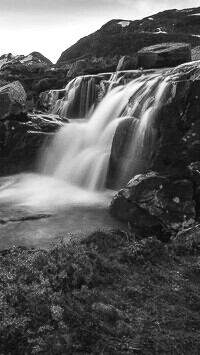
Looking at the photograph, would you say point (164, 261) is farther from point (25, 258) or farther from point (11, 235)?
point (11, 235)

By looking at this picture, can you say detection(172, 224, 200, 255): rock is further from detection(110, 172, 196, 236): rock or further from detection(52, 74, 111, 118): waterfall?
detection(52, 74, 111, 118): waterfall

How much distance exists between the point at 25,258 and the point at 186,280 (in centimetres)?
319

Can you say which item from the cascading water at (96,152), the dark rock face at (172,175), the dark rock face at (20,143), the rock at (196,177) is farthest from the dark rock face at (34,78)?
the rock at (196,177)

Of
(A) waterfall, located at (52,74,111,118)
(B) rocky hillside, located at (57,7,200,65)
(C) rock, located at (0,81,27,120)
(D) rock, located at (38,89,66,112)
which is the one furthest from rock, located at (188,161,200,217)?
(B) rocky hillside, located at (57,7,200,65)

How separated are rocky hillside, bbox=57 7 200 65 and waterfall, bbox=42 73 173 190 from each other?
125 ft

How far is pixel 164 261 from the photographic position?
840 centimetres

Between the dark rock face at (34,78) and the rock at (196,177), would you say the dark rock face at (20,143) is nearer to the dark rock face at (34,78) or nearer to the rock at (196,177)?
the dark rock face at (34,78)

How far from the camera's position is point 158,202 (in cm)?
1503

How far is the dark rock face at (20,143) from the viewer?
26.3 meters

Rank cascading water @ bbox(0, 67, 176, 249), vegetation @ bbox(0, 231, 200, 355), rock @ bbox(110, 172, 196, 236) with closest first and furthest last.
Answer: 1. vegetation @ bbox(0, 231, 200, 355)
2. rock @ bbox(110, 172, 196, 236)
3. cascading water @ bbox(0, 67, 176, 249)

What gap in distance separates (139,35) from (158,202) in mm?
58023

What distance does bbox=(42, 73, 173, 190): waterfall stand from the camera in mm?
20375

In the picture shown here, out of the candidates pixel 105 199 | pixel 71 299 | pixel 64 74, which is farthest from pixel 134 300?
pixel 64 74

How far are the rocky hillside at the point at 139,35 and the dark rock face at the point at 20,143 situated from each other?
40.1 metres
